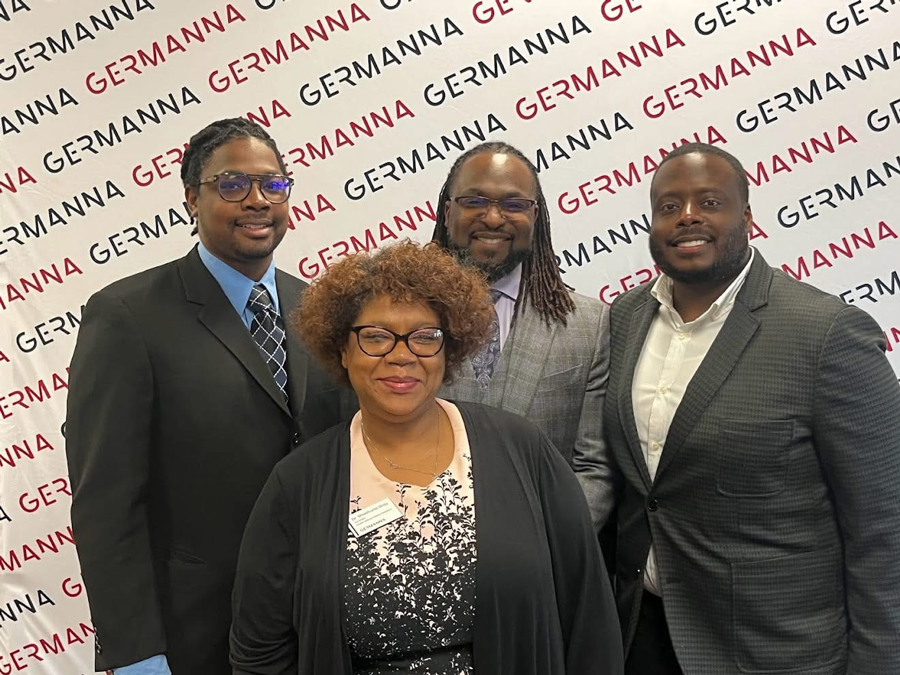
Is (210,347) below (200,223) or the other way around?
below

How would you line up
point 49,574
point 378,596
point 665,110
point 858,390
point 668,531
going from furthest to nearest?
point 49,574 → point 665,110 → point 668,531 → point 858,390 → point 378,596

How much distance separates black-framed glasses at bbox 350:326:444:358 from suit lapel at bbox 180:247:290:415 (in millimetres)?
345

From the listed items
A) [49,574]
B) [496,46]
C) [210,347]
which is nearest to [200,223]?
[210,347]

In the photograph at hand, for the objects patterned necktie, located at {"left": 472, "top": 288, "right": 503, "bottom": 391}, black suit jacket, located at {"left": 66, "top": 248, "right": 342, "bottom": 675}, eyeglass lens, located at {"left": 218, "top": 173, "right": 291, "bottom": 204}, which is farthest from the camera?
patterned necktie, located at {"left": 472, "top": 288, "right": 503, "bottom": 391}

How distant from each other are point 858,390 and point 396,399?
3.25ft

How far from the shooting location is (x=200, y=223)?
1721 millimetres

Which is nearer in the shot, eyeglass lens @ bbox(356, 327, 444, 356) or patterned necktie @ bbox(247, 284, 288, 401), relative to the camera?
eyeglass lens @ bbox(356, 327, 444, 356)

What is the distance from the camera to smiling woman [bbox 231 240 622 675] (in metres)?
1.31

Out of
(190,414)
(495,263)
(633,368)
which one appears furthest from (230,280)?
(633,368)

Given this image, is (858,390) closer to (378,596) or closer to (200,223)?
(378,596)

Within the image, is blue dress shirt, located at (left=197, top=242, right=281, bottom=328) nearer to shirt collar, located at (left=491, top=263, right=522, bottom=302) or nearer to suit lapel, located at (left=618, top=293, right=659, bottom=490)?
shirt collar, located at (left=491, top=263, right=522, bottom=302)

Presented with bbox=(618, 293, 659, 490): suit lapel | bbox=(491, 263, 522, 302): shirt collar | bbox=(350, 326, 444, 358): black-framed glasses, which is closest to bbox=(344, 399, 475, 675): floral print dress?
bbox=(350, 326, 444, 358): black-framed glasses

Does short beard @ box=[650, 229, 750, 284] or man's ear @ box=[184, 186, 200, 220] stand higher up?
man's ear @ box=[184, 186, 200, 220]

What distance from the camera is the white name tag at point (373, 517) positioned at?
133cm
